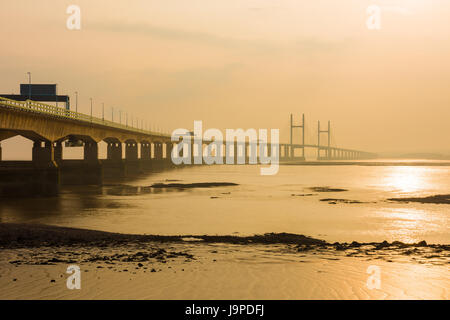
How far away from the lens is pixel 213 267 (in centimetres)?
1625

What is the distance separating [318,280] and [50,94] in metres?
99.1

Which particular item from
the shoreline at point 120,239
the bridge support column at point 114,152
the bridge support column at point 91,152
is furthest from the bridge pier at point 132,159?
the shoreline at point 120,239

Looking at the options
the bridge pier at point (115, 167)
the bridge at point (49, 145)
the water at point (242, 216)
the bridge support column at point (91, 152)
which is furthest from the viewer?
the bridge pier at point (115, 167)

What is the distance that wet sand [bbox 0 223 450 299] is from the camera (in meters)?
13.2

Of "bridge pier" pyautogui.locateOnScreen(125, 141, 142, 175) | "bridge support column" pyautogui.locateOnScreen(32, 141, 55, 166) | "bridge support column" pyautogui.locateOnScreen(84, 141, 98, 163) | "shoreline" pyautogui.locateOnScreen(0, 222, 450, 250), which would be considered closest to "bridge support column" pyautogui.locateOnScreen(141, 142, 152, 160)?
"bridge pier" pyautogui.locateOnScreen(125, 141, 142, 175)

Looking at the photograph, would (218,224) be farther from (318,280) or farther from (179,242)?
(318,280)

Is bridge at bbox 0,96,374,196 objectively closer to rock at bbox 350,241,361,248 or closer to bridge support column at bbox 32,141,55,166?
bridge support column at bbox 32,141,55,166

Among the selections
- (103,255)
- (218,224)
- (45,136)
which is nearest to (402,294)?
(103,255)

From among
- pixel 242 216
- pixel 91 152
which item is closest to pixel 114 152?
pixel 91 152

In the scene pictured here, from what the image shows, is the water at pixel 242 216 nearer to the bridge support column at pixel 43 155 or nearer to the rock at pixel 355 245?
the rock at pixel 355 245

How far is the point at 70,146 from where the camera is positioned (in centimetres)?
9712

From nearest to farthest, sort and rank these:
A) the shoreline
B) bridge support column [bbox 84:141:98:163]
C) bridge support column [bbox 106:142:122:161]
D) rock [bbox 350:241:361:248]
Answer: the shoreline → rock [bbox 350:241:361:248] → bridge support column [bbox 84:141:98:163] → bridge support column [bbox 106:142:122:161]

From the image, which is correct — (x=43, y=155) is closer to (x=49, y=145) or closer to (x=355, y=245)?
(x=49, y=145)

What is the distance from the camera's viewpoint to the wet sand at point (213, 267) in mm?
13203
